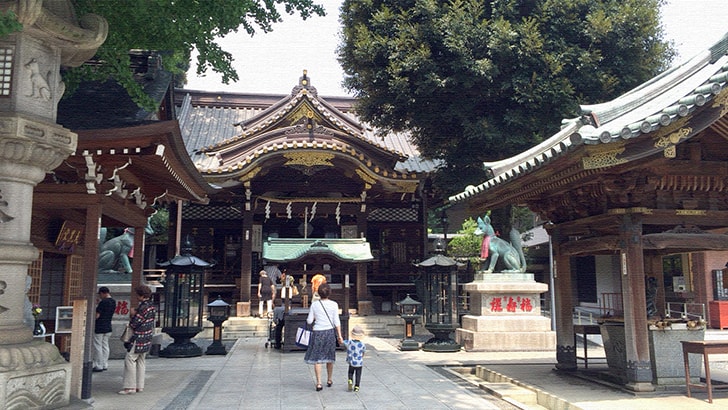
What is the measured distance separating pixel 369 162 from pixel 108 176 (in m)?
11.1

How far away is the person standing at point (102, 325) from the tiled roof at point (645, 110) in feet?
22.3

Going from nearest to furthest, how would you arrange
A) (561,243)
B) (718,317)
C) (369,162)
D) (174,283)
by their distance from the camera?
1. (561,243)
2. (174,283)
3. (369,162)
4. (718,317)

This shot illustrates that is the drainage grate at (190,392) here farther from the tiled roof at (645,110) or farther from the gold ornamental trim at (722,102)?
the gold ornamental trim at (722,102)

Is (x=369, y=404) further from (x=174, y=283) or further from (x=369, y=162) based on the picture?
(x=369, y=162)

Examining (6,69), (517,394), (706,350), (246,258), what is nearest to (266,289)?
(246,258)

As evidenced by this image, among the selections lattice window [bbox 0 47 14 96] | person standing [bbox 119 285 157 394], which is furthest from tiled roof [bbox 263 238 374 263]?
lattice window [bbox 0 47 14 96]

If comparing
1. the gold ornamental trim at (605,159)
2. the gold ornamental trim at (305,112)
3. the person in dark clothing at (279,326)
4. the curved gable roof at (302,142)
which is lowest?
the person in dark clothing at (279,326)

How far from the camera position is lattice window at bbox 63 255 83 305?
10.8m

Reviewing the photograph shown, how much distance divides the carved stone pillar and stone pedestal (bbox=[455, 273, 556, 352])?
10047mm

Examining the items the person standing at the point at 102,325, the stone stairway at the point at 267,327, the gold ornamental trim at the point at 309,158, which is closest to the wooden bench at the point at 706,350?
the person standing at the point at 102,325

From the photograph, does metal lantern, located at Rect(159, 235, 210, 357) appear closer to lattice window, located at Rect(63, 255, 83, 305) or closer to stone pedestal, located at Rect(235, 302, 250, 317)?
lattice window, located at Rect(63, 255, 83, 305)

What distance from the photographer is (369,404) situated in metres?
7.31

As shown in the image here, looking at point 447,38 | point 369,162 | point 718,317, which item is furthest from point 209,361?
point 718,317

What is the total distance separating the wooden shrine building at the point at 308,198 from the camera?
18.2 meters
